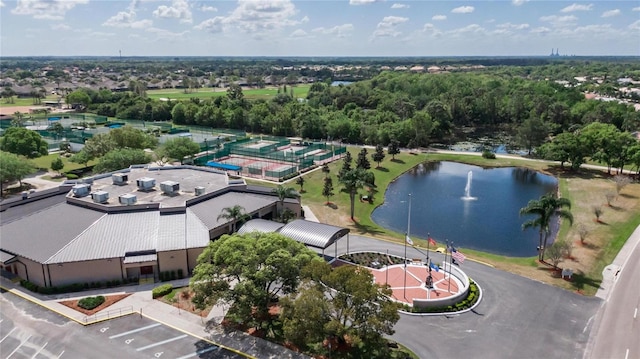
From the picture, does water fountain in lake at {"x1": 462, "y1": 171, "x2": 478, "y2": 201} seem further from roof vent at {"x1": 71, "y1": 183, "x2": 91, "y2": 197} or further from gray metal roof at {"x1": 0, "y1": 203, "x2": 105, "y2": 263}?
roof vent at {"x1": 71, "y1": 183, "x2": 91, "y2": 197}

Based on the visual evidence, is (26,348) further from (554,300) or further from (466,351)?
(554,300)

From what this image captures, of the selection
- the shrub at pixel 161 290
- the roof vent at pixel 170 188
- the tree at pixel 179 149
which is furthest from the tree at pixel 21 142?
the shrub at pixel 161 290

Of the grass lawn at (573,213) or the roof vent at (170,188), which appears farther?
the roof vent at (170,188)

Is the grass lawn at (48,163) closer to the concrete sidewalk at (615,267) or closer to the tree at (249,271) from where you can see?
the tree at (249,271)

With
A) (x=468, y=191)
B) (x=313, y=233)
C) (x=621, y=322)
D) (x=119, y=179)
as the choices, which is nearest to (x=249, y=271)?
(x=313, y=233)

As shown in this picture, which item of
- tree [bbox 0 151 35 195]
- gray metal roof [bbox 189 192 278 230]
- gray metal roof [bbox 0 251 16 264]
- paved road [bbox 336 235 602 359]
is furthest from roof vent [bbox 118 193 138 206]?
paved road [bbox 336 235 602 359]

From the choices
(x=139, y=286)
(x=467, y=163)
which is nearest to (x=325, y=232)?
(x=139, y=286)
